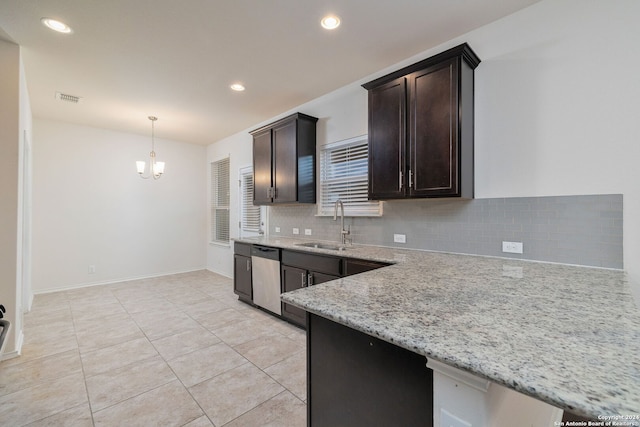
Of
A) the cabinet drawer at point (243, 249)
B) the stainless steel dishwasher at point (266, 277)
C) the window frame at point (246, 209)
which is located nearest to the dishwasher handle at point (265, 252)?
the stainless steel dishwasher at point (266, 277)

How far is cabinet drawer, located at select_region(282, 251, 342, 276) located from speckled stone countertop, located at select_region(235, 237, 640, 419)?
1086 mm

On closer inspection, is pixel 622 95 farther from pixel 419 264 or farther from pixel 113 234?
pixel 113 234

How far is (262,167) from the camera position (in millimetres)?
4156

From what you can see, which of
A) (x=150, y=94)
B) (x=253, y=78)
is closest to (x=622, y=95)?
(x=253, y=78)

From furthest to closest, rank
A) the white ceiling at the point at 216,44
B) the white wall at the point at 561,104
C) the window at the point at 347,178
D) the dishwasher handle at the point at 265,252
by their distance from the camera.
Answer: the dishwasher handle at the point at 265,252 → the window at the point at 347,178 → the white ceiling at the point at 216,44 → the white wall at the point at 561,104

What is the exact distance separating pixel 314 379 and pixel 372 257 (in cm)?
126

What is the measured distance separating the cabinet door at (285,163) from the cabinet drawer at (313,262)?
0.82 m

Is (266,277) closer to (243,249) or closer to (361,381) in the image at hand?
(243,249)

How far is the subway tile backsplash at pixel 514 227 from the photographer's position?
1.80 metres

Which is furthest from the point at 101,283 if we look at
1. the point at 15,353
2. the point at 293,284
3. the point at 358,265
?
the point at 358,265

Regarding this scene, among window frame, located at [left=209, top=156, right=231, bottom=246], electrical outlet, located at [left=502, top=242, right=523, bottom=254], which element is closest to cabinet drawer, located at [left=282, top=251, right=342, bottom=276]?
electrical outlet, located at [left=502, top=242, right=523, bottom=254]

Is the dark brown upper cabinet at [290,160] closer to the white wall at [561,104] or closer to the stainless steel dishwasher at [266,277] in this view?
the stainless steel dishwasher at [266,277]

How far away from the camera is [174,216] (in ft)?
19.4

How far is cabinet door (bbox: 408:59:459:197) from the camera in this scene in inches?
85.2
